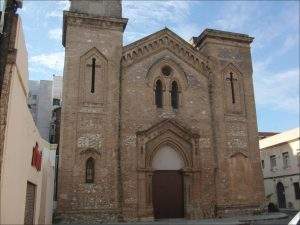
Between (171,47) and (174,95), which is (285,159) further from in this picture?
(171,47)

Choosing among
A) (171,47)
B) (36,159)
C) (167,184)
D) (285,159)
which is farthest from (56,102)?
(36,159)

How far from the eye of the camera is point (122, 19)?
21.2 metres

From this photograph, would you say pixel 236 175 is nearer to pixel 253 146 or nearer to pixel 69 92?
pixel 253 146

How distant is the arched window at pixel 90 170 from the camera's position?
60.5 feet

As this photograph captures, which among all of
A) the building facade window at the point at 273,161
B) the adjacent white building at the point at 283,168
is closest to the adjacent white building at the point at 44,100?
the adjacent white building at the point at 283,168

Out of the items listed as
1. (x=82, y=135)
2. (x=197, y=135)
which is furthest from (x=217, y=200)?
(x=82, y=135)

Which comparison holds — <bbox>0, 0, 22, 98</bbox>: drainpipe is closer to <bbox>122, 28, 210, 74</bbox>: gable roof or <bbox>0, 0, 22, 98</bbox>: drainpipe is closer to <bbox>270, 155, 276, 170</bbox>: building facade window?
<bbox>122, 28, 210, 74</bbox>: gable roof

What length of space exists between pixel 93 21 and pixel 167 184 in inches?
393

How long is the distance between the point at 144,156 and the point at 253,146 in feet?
22.6

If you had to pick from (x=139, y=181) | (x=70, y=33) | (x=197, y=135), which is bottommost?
(x=139, y=181)

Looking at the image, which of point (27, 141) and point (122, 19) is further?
point (122, 19)

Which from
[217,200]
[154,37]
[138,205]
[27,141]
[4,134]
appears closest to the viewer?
[4,134]

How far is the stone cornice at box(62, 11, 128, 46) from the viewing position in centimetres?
2050

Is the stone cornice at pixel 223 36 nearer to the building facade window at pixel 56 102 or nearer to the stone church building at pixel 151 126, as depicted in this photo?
the stone church building at pixel 151 126
